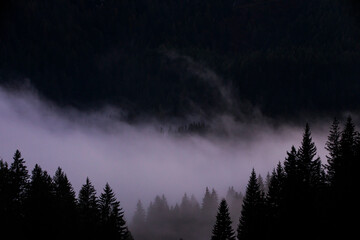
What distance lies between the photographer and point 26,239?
48.6m

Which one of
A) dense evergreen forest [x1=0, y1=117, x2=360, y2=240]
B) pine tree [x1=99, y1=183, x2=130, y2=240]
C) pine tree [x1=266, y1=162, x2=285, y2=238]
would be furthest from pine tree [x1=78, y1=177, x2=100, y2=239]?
pine tree [x1=266, y1=162, x2=285, y2=238]

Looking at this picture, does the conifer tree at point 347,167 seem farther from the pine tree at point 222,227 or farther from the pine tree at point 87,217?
the pine tree at point 87,217

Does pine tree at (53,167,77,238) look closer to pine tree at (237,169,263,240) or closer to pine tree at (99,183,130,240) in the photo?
pine tree at (99,183,130,240)

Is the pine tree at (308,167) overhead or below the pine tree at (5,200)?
overhead

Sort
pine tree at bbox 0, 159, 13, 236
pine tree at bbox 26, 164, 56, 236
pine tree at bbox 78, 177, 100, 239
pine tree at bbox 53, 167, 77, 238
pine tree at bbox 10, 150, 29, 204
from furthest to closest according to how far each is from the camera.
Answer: pine tree at bbox 78, 177, 100, 239, pine tree at bbox 10, 150, 29, 204, pine tree at bbox 53, 167, 77, 238, pine tree at bbox 26, 164, 56, 236, pine tree at bbox 0, 159, 13, 236

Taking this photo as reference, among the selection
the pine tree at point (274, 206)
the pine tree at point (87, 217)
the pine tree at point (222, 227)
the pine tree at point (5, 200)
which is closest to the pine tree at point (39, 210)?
the pine tree at point (5, 200)

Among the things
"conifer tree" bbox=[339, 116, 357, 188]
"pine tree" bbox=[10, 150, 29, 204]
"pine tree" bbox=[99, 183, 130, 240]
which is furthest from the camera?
"pine tree" bbox=[99, 183, 130, 240]

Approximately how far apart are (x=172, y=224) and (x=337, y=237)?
148 m

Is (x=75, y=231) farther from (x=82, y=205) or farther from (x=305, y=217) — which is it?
(x=305, y=217)

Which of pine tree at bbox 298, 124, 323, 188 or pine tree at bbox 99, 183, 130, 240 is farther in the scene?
pine tree at bbox 99, 183, 130, 240

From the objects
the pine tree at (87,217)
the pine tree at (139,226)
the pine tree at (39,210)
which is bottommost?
the pine tree at (39,210)

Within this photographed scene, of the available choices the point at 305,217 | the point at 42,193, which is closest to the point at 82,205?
the point at 42,193

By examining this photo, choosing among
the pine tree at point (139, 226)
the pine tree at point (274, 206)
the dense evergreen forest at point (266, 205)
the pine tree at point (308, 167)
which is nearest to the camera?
the dense evergreen forest at point (266, 205)

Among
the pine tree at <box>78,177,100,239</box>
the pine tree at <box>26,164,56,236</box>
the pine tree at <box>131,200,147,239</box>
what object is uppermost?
the pine tree at <box>131,200,147,239</box>
